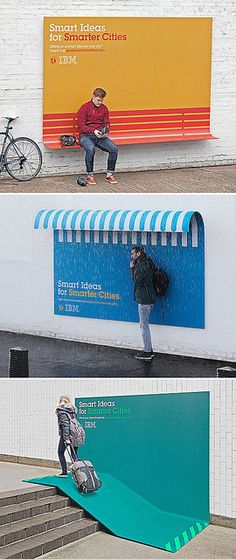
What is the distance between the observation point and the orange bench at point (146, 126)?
62.4 feet

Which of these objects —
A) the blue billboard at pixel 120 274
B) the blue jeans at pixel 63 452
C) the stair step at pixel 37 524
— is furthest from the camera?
the blue billboard at pixel 120 274

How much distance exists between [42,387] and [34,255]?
8.38ft

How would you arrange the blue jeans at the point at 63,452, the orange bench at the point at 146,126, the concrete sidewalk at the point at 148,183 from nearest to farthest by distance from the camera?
the blue jeans at the point at 63,452 < the concrete sidewalk at the point at 148,183 < the orange bench at the point at 146,126

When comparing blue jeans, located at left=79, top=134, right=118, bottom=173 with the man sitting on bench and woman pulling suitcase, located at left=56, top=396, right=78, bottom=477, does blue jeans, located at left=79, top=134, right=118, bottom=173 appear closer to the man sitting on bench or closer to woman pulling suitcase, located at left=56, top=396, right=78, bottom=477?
the man sitting on bench

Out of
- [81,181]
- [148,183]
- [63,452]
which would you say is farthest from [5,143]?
[63,452]

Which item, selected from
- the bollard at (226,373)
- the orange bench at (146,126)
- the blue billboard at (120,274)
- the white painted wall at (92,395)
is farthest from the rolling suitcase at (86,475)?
the orange bench at (146,126)

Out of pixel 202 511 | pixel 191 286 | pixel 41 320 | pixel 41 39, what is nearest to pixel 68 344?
pixel 41 320

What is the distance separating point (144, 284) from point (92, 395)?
184 cm

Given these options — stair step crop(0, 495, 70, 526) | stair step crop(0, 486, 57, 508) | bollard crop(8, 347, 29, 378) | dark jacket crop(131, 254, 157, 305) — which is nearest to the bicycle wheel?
dark jacket crop(131, 254, 157, 305)

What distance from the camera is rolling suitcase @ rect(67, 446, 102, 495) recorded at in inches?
491

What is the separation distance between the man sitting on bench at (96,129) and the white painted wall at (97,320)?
206 cm

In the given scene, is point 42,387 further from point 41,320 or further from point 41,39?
point 41,39

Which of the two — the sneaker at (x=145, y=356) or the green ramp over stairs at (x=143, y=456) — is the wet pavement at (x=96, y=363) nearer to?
the sneaker at (x=145, y=356)

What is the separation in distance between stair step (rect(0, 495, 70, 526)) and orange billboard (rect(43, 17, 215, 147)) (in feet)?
26.3
